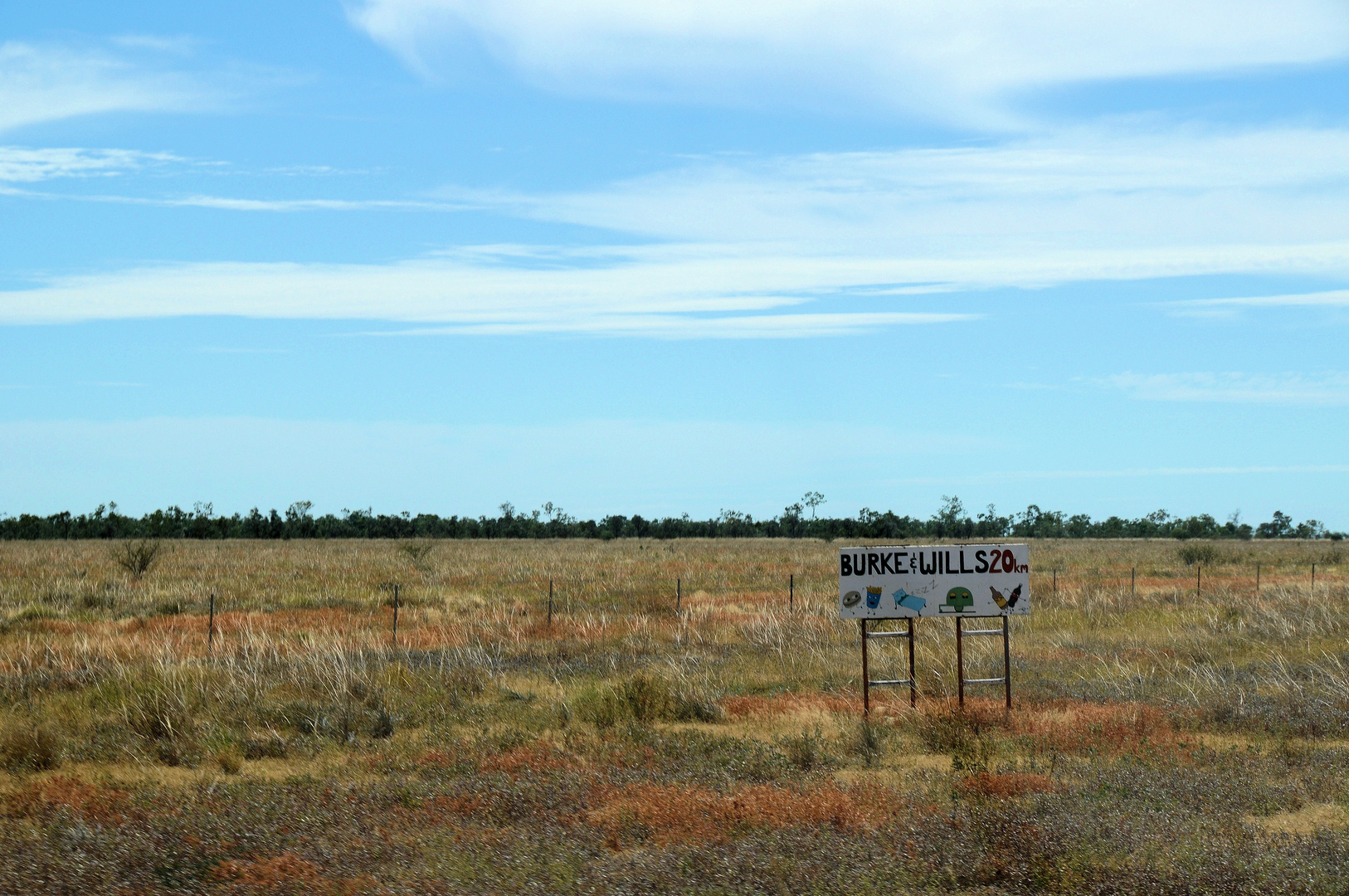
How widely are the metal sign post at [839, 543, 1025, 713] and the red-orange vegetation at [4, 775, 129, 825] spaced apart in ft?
31.0

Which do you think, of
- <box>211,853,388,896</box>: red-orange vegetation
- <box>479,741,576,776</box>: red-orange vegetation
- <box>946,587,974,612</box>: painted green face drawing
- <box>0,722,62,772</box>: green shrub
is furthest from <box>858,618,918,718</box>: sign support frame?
<box>0,722,62,772</box>: green shrub

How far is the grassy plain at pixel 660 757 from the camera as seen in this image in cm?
815

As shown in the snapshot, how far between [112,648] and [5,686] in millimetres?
3863

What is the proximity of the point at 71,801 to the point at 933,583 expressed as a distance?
10913 mm

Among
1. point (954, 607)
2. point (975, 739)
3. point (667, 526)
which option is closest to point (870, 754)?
point (975, 739)

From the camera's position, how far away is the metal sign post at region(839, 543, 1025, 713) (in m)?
15.9

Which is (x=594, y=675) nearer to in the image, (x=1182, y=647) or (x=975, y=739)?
(x=975, y=739)

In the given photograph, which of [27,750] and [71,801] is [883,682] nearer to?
[71,801]

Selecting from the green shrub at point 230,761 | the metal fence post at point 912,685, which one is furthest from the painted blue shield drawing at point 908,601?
the green shrub at point 230,761

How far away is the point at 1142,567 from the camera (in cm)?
5588

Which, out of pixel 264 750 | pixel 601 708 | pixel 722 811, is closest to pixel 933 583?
pixel 601 708

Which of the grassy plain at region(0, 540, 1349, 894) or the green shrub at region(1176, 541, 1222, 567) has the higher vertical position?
→ the green shrub at region(1176, 541, 1222, 567)

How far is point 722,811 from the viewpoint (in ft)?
31.8

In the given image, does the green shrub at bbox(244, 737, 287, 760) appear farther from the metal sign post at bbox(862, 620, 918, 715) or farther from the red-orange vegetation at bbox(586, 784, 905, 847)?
the metal sign post at bbox(862, 620, 918, 715)
